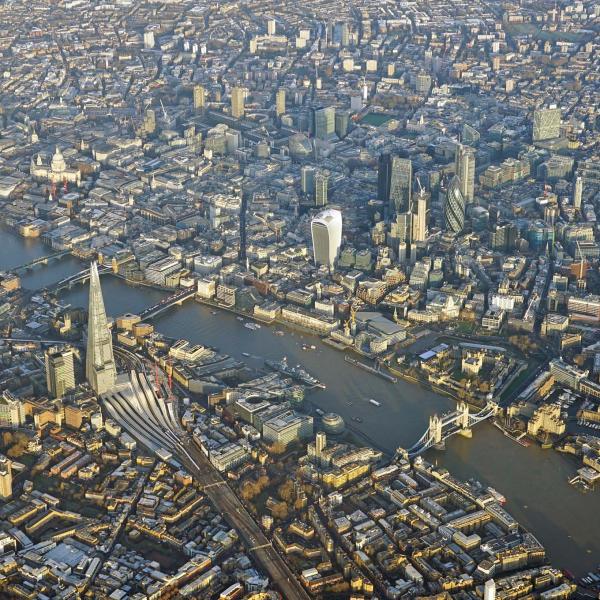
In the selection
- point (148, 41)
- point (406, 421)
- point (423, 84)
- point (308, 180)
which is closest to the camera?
point (406, 421)

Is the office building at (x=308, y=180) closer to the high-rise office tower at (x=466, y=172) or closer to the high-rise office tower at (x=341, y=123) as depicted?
the high-rise office tower at (x=466, y=172)

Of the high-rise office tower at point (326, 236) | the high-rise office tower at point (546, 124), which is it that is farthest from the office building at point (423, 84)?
the high-rise office tower at point (326, 236)

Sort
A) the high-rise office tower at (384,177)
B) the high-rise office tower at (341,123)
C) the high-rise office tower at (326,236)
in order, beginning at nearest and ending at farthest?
the high-rise office tower at (326,236)
the high-rise office tower at (384,177)
the high-rise office tower at (341,123)

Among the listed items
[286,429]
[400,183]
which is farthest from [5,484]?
[400,183]

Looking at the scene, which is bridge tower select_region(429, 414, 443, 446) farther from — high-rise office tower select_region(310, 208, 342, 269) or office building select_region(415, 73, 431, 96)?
office building select_region(415, 73, 431, 96)

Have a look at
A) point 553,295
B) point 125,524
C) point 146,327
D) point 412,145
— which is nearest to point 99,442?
point 125,524

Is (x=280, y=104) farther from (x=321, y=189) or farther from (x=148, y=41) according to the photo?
(x=148, y=41)
